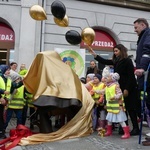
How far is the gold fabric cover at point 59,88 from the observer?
16.9 feet

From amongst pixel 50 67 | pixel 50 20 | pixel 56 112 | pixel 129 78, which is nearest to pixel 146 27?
pixel 129 78

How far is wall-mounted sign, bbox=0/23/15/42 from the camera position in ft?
36.7

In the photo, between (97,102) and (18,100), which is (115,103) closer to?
(97,102)

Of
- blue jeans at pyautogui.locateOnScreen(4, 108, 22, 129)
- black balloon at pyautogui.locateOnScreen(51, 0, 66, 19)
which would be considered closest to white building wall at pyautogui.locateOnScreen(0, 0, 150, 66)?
black balloon at pyautogui.locateOnScreen(51, 0, 66, 19)

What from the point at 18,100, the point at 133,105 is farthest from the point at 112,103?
the point at 18,100

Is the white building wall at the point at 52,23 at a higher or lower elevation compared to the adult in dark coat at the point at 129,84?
higher

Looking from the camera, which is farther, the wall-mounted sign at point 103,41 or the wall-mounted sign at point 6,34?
the wall-mounted sign at point 103,41

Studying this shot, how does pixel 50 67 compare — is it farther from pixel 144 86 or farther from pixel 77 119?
pixel 144 86

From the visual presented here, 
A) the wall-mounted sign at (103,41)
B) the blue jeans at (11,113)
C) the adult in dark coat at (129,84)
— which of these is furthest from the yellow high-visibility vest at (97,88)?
the wall-mounted sign at (103,41)

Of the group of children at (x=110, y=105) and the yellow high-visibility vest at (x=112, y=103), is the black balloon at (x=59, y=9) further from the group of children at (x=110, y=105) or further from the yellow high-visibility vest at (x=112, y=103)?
the yellow high-visibility vest at (x=112, y=103)

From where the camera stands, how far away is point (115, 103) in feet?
17.8

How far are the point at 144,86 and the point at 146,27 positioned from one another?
1134mm

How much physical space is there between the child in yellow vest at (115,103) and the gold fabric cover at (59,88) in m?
0.44

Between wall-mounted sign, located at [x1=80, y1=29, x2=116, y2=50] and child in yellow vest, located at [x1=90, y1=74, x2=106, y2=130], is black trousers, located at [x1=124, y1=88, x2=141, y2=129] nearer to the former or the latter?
child in yellow vest, located at [x1=90, y1=74, x2=106, y2=130]
